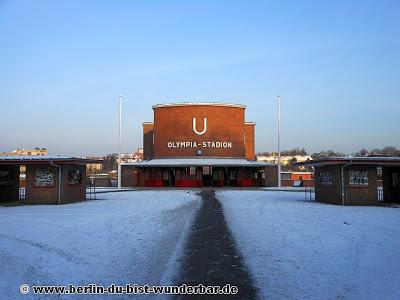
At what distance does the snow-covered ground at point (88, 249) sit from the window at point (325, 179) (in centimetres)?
1273

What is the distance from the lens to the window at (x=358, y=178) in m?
27.0

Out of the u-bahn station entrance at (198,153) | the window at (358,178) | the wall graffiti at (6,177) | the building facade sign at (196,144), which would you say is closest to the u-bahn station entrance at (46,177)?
the wall graffiti at (6,177)

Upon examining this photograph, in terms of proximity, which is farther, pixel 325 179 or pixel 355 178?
pixel 325 179

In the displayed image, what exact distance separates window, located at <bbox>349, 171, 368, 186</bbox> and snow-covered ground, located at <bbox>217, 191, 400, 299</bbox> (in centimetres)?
832

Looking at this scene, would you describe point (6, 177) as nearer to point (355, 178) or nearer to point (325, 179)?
point (325, 179)

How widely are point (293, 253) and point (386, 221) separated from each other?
8633 mm

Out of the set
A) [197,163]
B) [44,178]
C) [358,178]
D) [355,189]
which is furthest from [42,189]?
[197,163]

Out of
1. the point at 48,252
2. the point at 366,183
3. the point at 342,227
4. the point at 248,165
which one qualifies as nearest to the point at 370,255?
the point at 342,227

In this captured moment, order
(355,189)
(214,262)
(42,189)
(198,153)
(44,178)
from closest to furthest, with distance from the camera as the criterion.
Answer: (214,262) < (355,189) < (42,189) < (44,178) < (198,153)

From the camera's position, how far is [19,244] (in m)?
12.2

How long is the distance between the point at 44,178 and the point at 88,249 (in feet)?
56.9

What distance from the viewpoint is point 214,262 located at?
9945mm

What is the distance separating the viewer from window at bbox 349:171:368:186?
26969mm

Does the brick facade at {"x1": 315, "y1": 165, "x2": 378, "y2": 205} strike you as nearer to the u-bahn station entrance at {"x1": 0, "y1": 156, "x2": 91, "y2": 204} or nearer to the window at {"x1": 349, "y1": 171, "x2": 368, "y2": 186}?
the window at {"x1": 349, "y1": 171, "x2": 368, "y2": 186}
